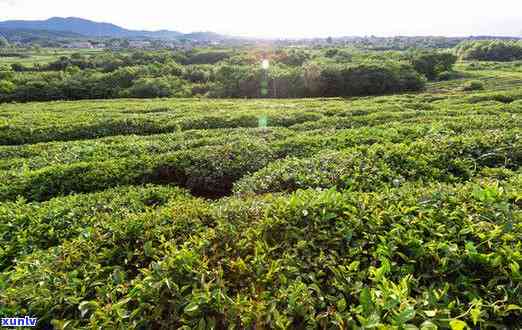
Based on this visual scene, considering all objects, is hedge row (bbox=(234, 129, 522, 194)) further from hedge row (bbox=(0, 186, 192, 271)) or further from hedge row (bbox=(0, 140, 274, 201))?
hedge row (bbox=(0, 186, 192, 271))

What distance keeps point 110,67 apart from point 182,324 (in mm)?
83575

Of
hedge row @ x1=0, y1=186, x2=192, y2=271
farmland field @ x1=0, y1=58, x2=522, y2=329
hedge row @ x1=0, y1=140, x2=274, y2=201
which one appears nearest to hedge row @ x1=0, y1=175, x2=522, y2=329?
farmland field @ x1=0, y1=58, x2=522, y2=329

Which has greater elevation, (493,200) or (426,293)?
(493,200)

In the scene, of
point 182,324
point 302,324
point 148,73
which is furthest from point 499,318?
point 148,73

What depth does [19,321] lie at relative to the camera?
3326 millimetres

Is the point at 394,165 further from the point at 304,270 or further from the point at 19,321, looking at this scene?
the point at 19,321

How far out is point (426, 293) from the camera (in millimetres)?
3098

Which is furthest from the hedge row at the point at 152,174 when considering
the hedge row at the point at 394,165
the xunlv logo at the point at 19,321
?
the xunlv logo at the point at 19,321

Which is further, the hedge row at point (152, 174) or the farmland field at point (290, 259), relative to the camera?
the hedge row at point (152, 174)

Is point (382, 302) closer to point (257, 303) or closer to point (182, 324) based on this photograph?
point (257, 303)

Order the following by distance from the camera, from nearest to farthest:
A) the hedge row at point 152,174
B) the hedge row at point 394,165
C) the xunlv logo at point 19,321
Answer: the xunlv logo at point 19,321
the hedge row at point 394,165
the hedge row at point 152,174

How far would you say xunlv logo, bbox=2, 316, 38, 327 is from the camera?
329 cm

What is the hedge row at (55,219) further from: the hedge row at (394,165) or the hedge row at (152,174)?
the hedge row at (394,165)

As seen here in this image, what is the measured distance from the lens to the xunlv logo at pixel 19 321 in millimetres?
3285
